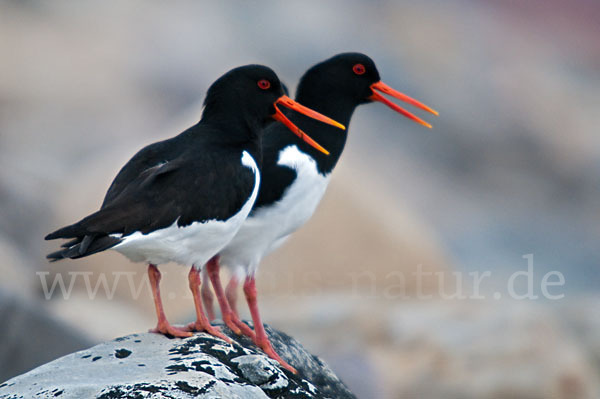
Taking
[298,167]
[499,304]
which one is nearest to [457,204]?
[499,304]

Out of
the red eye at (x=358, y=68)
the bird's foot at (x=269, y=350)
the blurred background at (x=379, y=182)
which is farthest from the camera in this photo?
the blurred background at (x=379, y=182)

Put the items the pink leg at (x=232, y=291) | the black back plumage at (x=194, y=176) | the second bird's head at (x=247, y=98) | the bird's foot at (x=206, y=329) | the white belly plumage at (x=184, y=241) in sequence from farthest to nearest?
1. the pink leg at (x=232, y=291)
2. the second bird's head at (x=247, y=98)
3. the bird's foot at (x=206, y=329)
4. the white belly plumage at (x=184, y=241)
5. the black back plumage at (x=194, y=176)

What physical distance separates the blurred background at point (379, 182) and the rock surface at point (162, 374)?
101 inches

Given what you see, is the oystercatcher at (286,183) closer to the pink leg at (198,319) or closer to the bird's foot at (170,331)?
the pink leg at (198,319)

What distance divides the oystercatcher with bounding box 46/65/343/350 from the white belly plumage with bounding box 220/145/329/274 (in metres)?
0.41

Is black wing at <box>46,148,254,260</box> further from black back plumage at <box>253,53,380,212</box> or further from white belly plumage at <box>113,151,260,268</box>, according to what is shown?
black back plumage at <box>253,53,380,212</box>

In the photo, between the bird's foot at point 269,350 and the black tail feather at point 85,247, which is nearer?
the black tail feather at point 85,247

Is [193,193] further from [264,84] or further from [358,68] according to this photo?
[358,68]

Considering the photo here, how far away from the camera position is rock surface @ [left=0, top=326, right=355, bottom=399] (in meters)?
3.89

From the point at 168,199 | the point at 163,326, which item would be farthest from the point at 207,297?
the point at 168,199

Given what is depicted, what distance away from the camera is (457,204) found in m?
16.9

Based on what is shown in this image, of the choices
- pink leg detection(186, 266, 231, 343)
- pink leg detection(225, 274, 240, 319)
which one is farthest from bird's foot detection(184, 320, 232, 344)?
pink leg detection(225, 274, 240, 319)

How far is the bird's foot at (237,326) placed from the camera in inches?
200

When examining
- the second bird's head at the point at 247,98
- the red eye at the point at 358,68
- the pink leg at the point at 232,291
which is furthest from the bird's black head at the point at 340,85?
the pink leg at the point at 232,291
